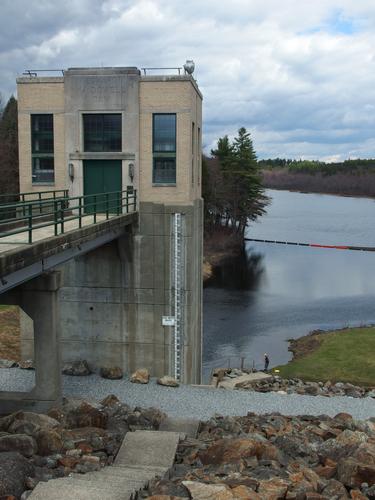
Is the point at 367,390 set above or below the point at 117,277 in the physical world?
below

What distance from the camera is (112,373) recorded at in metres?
24.3

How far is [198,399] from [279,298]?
31.6m

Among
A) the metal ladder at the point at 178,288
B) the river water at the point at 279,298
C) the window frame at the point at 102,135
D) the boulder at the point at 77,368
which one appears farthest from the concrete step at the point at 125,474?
the river water at the point at 279,298

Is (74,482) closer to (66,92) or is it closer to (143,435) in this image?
(143,435)

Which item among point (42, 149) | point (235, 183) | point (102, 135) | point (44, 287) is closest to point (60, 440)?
point (44, 287)

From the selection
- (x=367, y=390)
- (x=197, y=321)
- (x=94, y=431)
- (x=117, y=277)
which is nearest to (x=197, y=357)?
(x=197, y=321)

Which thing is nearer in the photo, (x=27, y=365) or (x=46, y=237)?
(x=46, y=237)

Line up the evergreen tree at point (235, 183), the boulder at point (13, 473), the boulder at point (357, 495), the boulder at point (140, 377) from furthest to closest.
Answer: the evergreen tree at point (235, 183), the boulder at point (140, 377), the boulder at point (357, 495), the boulder at point (13, 473)

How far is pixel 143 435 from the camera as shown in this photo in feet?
48.1

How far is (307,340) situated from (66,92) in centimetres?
2257

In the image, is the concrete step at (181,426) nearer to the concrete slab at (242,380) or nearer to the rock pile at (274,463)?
the rock pile at (274,463)

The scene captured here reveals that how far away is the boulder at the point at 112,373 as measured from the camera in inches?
953

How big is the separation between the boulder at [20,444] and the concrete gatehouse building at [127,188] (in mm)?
11784

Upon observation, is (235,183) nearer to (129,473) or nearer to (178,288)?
(178,288)
